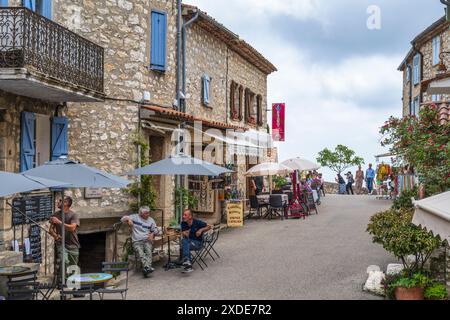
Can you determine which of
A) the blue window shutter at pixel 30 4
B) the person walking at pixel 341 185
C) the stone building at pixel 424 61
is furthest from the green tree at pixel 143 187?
the person walking at pixel 341 185

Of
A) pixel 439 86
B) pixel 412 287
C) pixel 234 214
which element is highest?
pixel 439 86

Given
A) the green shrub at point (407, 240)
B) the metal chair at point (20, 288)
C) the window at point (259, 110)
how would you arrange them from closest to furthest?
the metal chair at point (20, 288), the green shrub at point (407, 240), the window at point (259, 110)

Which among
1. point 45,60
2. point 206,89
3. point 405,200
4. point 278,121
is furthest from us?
point 278,121

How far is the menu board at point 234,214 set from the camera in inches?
717

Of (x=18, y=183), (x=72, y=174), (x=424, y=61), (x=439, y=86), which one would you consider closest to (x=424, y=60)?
(x=424, y=61)

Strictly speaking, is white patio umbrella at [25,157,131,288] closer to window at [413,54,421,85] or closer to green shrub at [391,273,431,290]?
green shrub at [391,273,431,290]

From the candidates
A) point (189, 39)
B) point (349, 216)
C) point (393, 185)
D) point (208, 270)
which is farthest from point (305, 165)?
point (208, 270)

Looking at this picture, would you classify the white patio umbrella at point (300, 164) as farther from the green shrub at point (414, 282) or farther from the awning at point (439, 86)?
the green shrub at point (414, 282)

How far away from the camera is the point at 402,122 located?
39.4ft

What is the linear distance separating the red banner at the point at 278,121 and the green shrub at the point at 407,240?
17.4m

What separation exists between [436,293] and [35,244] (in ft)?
26.0

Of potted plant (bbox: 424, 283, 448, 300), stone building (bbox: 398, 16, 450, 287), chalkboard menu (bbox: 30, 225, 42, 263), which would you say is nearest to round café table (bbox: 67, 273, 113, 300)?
chalkboard menu (bbox: 30, 225, 42, 263)

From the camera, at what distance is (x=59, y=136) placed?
12625mm

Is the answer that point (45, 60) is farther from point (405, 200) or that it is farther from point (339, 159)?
point (339, 159)
